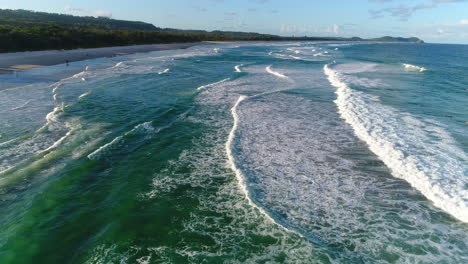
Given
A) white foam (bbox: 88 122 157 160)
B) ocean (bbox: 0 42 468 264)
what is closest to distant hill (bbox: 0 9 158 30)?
ocean (bbox: 0 42 468 264)

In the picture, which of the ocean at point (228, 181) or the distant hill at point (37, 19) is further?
the distant hill at point (37, 19)

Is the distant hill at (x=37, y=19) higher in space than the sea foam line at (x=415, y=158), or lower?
higher

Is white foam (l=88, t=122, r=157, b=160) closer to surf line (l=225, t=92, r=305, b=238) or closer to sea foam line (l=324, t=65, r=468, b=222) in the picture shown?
surf line (l=225, t=92, r=305, b=238)

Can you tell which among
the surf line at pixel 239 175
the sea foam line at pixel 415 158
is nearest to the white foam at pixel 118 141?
the surf line at pixel 239 175

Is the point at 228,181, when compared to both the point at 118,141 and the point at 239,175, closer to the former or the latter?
the point at 239,175

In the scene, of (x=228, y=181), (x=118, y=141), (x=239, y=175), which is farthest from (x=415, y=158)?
(x=118, y=141)

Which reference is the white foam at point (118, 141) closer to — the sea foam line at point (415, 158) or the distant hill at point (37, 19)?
the sea foam line at point (415, 158)
